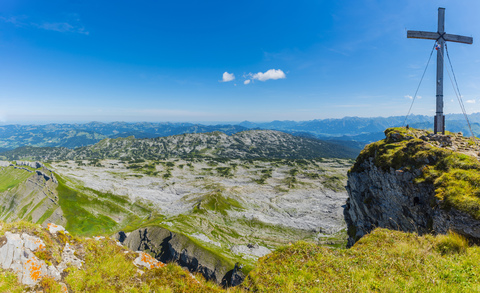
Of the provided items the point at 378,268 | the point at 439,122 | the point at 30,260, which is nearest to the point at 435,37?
the point at 439,122

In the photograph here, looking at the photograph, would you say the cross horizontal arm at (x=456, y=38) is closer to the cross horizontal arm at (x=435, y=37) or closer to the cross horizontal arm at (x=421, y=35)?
the cross horizontal arm at (x=435, y=37)

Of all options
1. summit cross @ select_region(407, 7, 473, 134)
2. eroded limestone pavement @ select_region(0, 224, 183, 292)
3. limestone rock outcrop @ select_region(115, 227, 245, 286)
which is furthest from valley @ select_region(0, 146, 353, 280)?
summit cross @ select_region(407, 7, 473, 134)

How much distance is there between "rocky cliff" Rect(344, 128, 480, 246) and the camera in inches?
747

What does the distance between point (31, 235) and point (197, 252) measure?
7194 cm

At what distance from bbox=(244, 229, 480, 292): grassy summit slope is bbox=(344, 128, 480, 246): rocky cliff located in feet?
10.3

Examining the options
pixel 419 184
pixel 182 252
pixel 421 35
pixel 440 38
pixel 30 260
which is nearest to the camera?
pixel 30 260

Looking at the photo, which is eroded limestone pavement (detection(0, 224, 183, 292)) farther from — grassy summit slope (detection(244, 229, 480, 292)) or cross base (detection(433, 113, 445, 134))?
cross base (detection(433, 113, 445, 134))

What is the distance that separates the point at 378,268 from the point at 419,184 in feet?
80.1

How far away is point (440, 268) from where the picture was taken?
891 centimetres

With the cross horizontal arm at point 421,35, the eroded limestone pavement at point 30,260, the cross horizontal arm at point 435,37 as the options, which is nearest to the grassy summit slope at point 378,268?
the eroded limestone pavement at point 30,260

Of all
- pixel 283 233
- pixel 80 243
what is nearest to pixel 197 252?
pixel 283 233

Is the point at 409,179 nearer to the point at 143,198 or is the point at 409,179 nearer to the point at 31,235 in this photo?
the point at 31,235

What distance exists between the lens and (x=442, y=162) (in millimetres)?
25234

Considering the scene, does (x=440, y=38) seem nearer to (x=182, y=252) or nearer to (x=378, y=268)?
(x=378, y=268)
